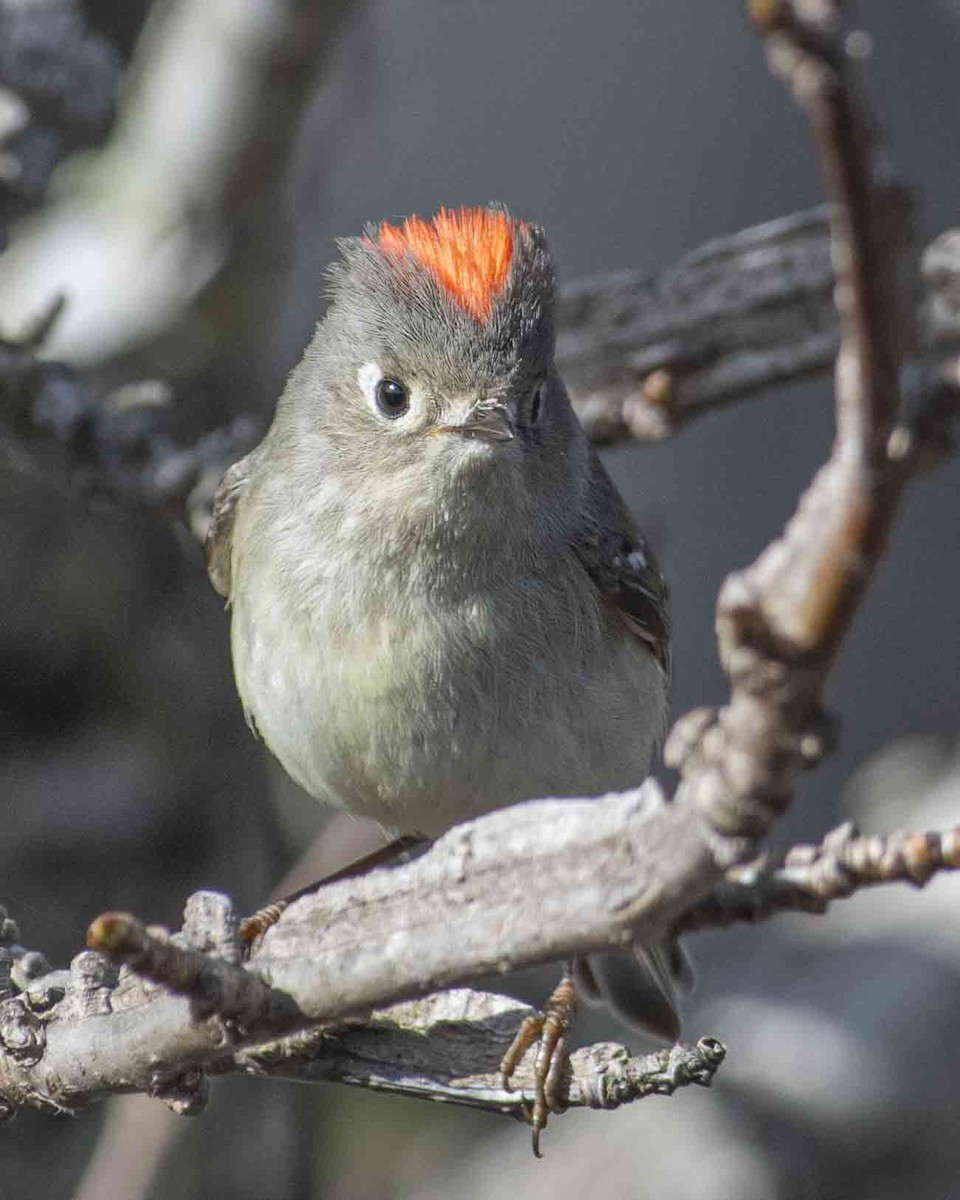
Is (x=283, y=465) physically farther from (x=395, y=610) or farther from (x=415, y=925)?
(x=415, y=925)

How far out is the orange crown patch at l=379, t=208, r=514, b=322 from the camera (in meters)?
2.71

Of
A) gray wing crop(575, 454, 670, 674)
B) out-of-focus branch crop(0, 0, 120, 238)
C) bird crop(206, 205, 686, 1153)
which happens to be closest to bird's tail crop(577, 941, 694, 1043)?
bird crop(206, 205, 686, 1153)

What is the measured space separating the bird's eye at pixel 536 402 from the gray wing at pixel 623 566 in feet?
0.86

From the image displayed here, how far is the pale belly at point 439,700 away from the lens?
2.70m

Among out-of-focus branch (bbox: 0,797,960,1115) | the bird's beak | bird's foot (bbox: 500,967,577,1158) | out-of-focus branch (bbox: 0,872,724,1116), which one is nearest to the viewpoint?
out-of-focus branch (bbox: 0,797,960,1115)

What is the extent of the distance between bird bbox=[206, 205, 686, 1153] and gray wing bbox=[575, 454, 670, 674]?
0.04 m

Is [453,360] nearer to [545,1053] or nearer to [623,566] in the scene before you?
[623,566]

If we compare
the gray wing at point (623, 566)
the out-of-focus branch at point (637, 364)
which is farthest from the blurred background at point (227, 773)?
the gray wing at point (623, 566)

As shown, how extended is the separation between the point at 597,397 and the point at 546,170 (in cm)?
236

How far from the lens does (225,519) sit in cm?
323

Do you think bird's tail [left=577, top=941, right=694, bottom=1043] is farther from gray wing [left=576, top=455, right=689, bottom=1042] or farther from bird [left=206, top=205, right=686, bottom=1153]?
bird [left=206, top=205, right=686, bottom=1153]

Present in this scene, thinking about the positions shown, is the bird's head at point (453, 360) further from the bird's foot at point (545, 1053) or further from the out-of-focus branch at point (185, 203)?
the bird's foot at point (545, 1053)

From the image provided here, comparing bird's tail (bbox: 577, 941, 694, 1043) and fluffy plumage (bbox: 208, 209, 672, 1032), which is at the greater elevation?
fluffy plumage (bbox: 208, 209, 672, 1032)

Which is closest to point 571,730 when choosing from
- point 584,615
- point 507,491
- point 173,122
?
point 584,615
